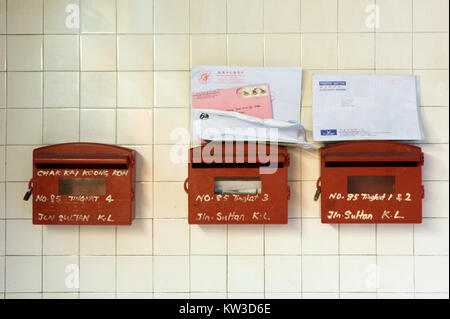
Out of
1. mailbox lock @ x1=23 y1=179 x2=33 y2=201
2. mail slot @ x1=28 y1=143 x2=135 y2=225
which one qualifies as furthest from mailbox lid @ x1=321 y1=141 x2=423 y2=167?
mailbox lock @ x1=23 y1=179 x2=33 y2=201

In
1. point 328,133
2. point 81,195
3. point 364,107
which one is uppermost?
point 364,107

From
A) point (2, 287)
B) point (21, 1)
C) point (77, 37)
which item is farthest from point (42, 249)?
point (21, 1)

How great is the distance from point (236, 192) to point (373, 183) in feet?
2.09

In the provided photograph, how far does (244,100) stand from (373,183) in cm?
72

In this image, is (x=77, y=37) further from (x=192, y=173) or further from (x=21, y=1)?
(x=192, y=173)

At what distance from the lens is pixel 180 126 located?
1761mm

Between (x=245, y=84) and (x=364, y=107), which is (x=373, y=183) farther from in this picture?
(x=245, y=84)

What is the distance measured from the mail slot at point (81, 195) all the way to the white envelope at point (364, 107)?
95 centimetres

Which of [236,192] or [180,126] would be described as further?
[180,126]

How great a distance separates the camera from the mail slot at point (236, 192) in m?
1.61

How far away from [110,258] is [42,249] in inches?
13.4

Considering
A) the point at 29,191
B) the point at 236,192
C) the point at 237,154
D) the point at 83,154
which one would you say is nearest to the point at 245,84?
the point at 237,154

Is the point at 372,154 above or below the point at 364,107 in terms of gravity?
below
